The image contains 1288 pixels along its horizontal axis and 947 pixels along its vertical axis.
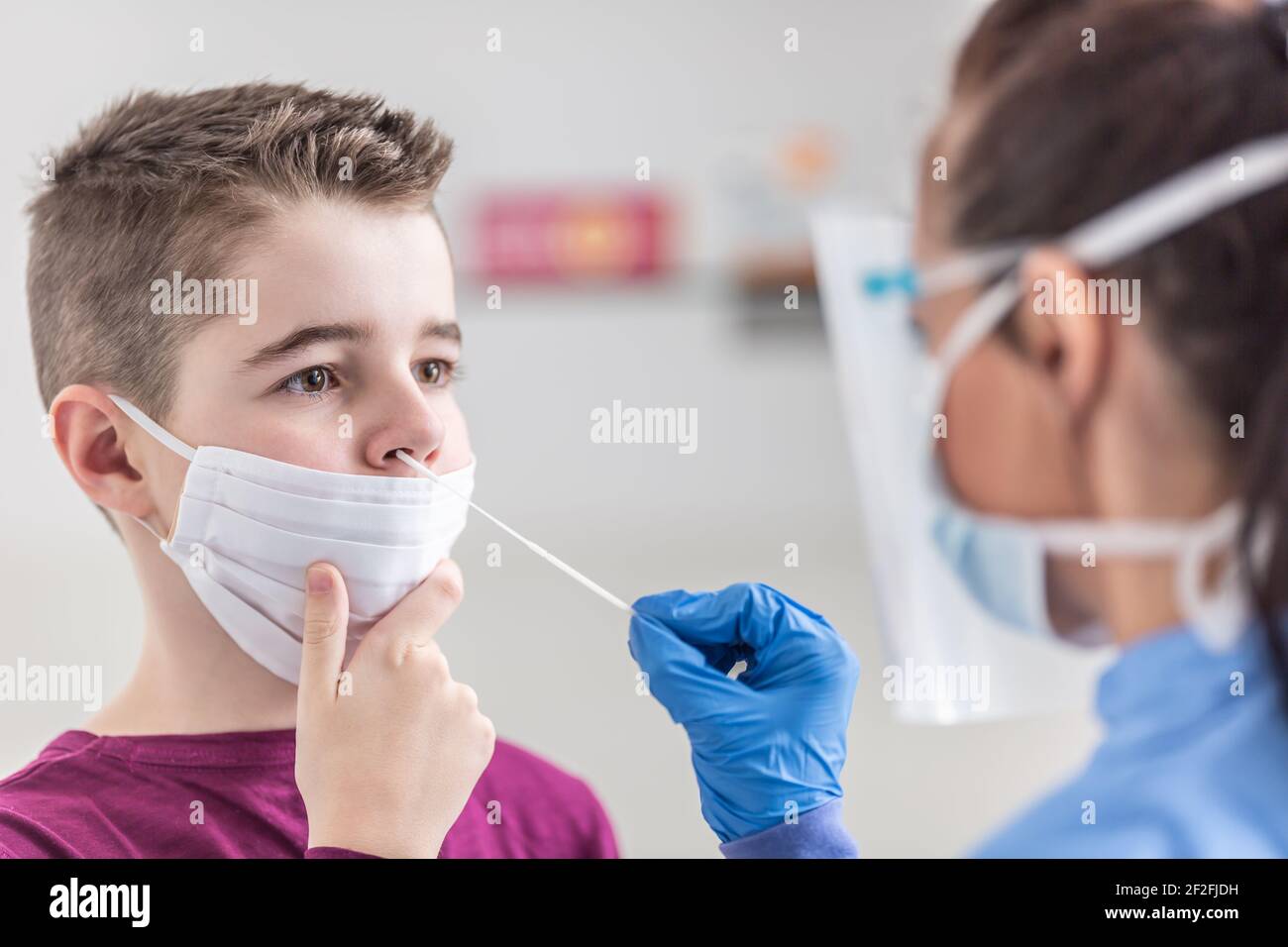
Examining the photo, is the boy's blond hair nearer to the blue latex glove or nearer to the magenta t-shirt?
the magenta t-shirt

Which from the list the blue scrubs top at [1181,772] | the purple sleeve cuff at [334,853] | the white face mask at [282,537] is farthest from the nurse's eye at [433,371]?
the blue scrubs top at [1181,772]

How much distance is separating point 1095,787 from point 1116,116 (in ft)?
1.59

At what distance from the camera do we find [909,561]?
1104 mm

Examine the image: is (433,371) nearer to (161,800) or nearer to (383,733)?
(383,733)

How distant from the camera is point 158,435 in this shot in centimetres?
109

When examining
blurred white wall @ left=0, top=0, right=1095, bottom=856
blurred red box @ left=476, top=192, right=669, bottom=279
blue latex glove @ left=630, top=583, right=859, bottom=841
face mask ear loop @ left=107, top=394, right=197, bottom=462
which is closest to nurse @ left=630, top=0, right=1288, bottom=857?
blue latex glove @ left=630, top=583, right=859, bottom=841

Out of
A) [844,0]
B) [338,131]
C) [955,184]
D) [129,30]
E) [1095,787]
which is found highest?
[844,0]

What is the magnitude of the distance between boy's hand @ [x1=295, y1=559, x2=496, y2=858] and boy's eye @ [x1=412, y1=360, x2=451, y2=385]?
0.22 metres

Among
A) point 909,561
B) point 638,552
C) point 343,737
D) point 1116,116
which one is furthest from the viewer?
point 638,552

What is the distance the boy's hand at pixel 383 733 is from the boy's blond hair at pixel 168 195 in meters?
→ 0.30

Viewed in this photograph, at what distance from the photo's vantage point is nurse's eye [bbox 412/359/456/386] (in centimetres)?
115

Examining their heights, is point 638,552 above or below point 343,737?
above
